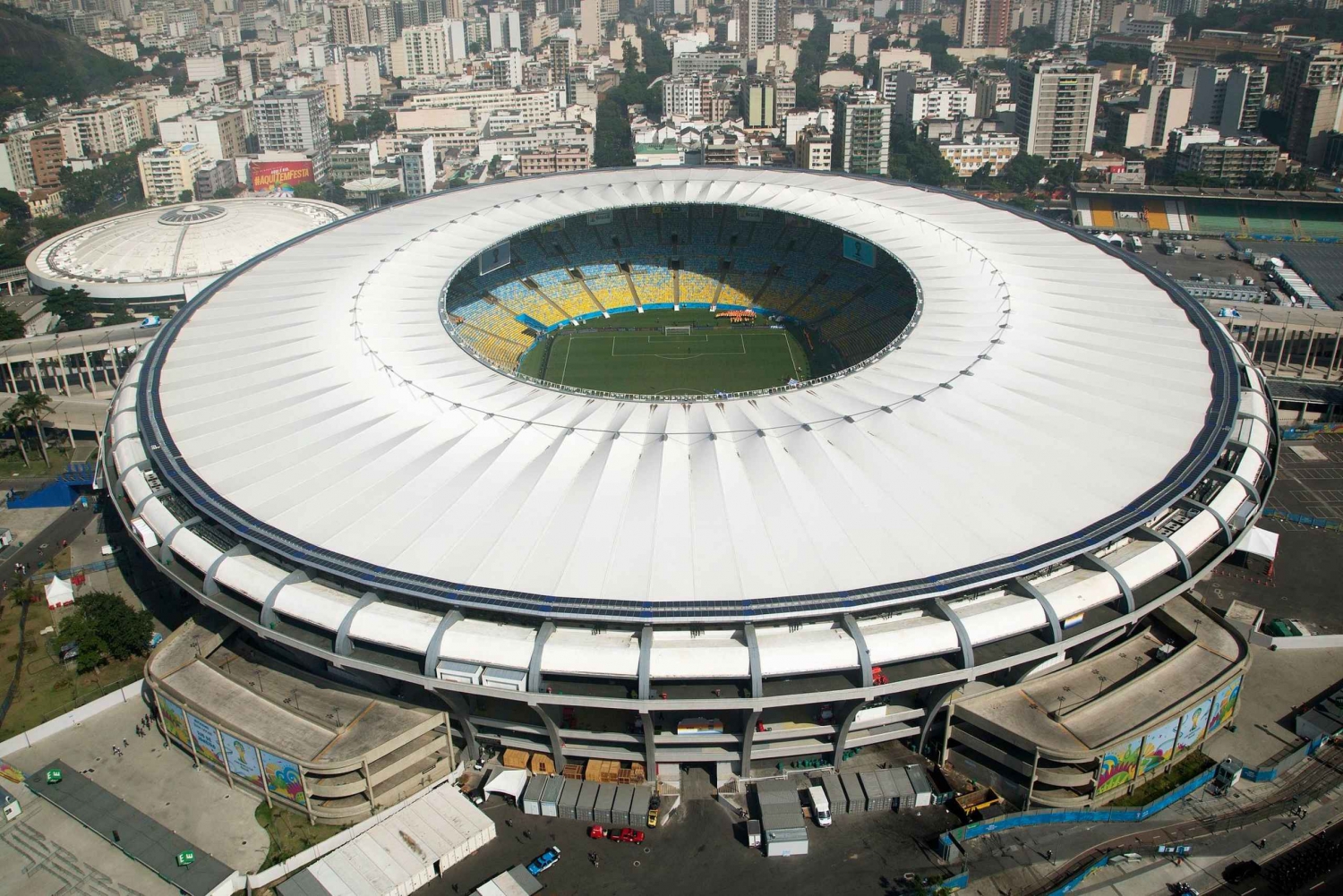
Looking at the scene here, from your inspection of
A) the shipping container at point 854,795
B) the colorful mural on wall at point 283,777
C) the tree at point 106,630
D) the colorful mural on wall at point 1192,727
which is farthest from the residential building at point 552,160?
the colorful mural on wall at point 1192,727

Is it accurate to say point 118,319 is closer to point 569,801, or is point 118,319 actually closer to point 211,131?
point 569,801

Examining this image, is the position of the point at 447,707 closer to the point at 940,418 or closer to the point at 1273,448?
the point at 940,418

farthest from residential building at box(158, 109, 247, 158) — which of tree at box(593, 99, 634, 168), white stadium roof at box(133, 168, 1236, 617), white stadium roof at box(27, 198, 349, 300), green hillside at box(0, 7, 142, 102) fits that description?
white stadium roof at box(133, 168, 1236, 617)

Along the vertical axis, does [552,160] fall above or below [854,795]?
above

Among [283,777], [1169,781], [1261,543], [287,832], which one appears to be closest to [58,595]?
[283,777]

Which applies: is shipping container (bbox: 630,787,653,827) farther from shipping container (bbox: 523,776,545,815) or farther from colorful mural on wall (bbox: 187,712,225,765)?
colorful mural on wall (bbox: 187,712,225,765)
